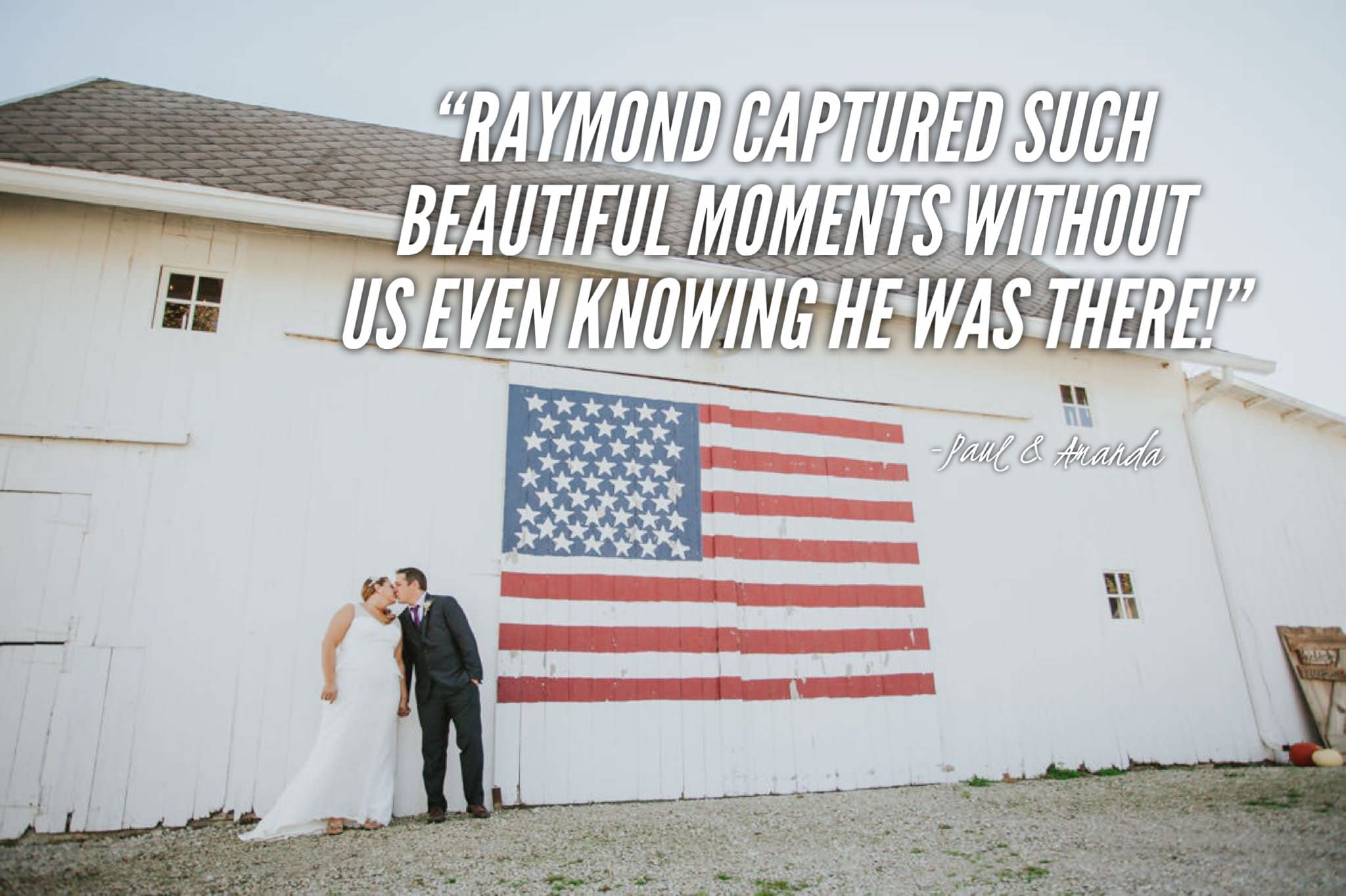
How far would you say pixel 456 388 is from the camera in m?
7.07

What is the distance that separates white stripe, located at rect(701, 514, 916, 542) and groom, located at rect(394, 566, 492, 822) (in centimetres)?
245

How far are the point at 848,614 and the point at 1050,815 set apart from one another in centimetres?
245

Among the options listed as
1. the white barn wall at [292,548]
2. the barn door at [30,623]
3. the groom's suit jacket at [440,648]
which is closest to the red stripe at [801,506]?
the white barn wall at [292,548]

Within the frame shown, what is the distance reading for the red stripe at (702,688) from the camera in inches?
258

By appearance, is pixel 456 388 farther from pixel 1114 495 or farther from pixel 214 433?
pixel 1114 495

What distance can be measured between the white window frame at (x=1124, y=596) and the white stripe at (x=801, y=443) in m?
2.81

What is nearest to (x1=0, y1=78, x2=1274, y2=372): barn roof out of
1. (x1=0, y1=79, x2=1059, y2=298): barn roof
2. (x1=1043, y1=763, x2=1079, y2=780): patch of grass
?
(x1=0, y1=79, x2=1059, y2=298): barn roof

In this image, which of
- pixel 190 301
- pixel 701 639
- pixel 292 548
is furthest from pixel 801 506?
pixel 190 301

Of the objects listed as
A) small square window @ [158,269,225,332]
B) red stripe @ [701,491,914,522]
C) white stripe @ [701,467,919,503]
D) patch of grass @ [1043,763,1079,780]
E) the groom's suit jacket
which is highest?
small square window @ [158,269,225,332]

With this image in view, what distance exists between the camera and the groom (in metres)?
5.82

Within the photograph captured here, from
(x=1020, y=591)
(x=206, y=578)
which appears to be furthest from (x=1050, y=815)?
(x=206, y=578)

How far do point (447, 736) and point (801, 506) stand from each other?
380 centimetres

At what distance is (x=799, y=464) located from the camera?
8008mm

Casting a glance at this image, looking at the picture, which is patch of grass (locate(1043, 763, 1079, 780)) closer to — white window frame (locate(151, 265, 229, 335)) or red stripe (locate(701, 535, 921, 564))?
red stripe (locate(701, 535, 921, 564))
